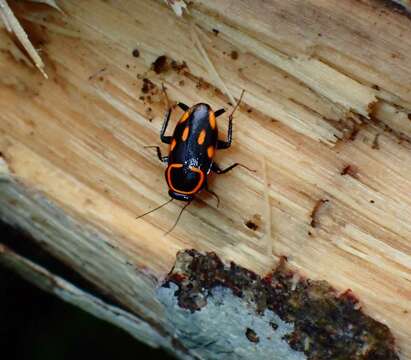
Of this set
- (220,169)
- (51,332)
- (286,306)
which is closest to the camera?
(286,306)

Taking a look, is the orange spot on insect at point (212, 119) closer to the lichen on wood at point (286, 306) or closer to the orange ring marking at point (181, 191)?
the orange ring marking at point (181, 191)

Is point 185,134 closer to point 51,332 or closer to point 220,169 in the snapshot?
point 220,169

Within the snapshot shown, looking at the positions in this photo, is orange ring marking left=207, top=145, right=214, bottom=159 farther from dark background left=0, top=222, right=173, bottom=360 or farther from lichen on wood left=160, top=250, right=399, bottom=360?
dark background left=0, top=222, right=173, bottom=360

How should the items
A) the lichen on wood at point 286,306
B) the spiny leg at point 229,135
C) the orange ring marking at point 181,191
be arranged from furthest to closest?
the orange ring marking at point 181,191
the spiny leg at point 229,135
the lichen on wood at point 286,306

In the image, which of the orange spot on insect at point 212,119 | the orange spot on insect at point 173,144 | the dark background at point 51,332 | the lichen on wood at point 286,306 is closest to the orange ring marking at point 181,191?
the orange spot on insect at point 173,144

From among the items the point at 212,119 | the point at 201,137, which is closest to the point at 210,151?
the point at 201,137

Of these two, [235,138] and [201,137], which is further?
[201,137]
